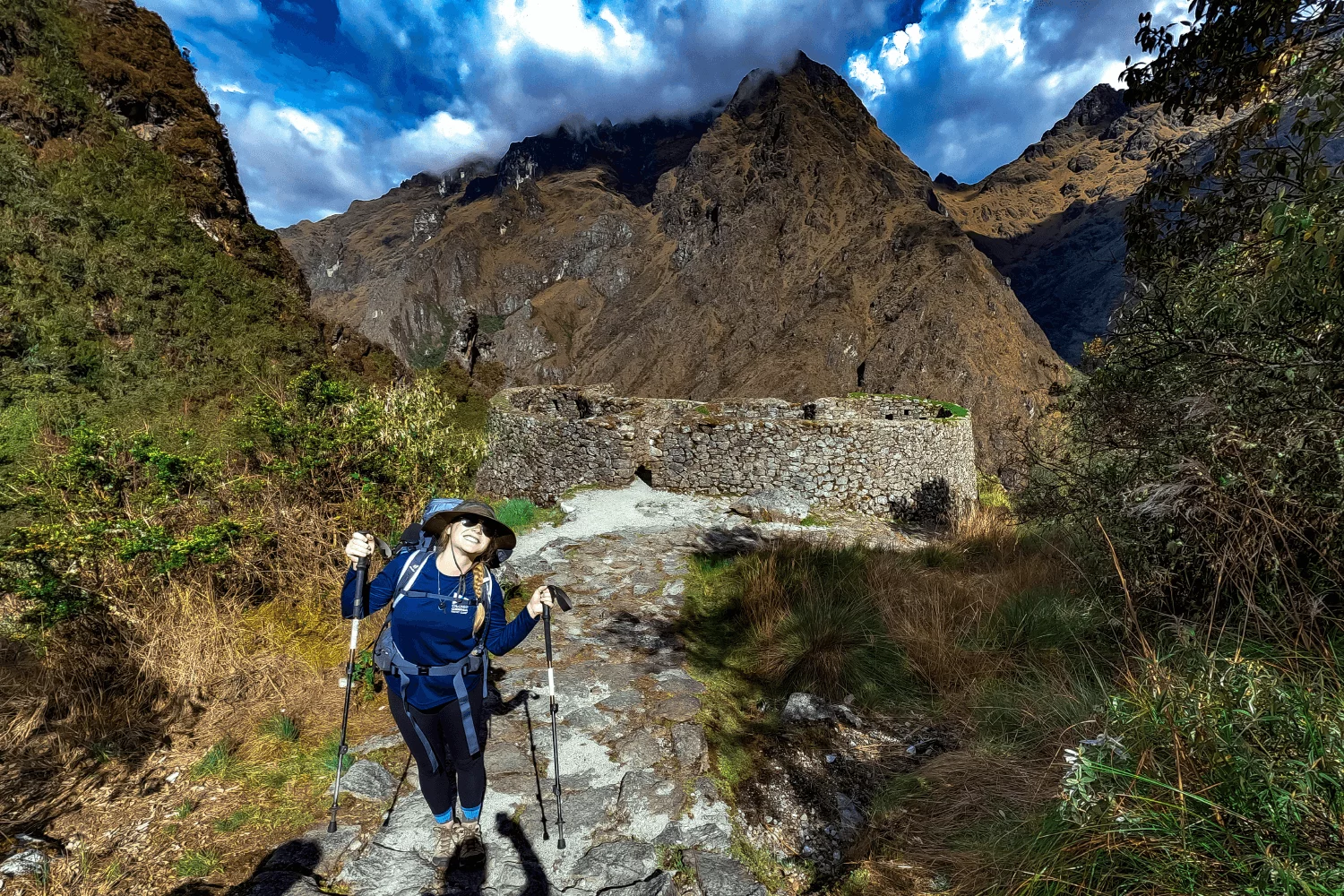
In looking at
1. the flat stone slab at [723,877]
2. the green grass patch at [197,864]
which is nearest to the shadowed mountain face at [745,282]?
the flat stone slab at [723,877]

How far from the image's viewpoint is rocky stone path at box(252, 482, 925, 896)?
260 cm

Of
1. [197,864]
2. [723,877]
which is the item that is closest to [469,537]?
[197,864]

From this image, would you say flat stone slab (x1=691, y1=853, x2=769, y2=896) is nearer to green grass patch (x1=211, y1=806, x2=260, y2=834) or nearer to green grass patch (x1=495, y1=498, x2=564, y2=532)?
green grass patch (x1=211, y1=806, x2=260, y2=834)

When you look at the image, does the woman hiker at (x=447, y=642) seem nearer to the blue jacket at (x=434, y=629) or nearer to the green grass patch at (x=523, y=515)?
the blue jacket at (x=434, y=629)

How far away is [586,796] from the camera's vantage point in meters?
3.20

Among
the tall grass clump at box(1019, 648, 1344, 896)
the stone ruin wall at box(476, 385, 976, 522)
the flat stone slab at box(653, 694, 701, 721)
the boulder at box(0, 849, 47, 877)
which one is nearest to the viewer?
the tall grass clump at box(1019, 648, 1344, 896)

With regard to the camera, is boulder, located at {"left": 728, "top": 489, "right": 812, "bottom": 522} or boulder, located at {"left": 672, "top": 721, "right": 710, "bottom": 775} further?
boulder, located at {"left": 728, "top": 489, "right": 812, "bottom": 522}

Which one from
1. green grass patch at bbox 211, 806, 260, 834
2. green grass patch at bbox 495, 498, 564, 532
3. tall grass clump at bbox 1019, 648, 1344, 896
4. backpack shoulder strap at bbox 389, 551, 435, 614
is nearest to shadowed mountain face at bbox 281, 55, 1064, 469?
green grass patch at bbox 495, 498, 564, 532

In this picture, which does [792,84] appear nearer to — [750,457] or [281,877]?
[750,457]

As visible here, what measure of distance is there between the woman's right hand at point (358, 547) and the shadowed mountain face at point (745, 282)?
29.1m

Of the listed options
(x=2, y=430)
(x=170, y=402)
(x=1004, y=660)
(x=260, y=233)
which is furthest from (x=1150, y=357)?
(x=260, y=233)

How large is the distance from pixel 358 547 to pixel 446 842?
159 cm

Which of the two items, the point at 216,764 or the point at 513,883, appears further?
the point at 216,764

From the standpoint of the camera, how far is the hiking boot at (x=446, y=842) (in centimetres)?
270
